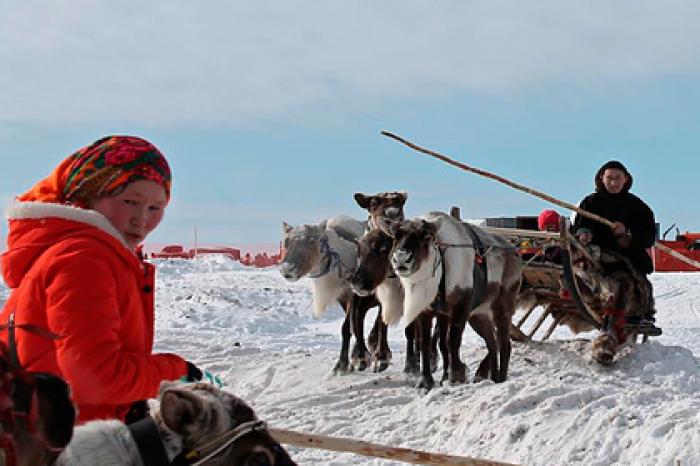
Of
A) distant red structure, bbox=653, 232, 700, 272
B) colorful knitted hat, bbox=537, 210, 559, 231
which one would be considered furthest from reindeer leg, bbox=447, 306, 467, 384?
distant red structure, bbox=653, 232, 700, 272

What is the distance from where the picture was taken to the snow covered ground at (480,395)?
5.78m

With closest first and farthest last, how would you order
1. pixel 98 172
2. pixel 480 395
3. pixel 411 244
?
pixel 98 172 < pixel 480 395 < pixel 411 244

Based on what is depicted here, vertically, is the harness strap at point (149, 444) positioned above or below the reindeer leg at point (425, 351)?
above

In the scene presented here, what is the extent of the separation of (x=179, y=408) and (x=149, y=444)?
119 mm

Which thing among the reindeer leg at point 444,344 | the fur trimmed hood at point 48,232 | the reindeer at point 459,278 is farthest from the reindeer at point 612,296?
the fur trimmed hood at point 48,232

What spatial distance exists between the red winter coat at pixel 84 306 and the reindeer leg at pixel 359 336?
7607 millimetres

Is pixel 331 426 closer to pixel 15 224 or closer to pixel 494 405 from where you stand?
pixel 494 405

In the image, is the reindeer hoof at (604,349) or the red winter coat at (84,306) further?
the reindeer hoof at (604,349)

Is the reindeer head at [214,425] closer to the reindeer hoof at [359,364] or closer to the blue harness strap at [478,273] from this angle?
the blue harness strap at [478,273]

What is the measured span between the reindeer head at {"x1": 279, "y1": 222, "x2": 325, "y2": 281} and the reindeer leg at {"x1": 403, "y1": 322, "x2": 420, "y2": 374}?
148 cm

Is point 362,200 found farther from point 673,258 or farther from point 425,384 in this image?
point 673,258

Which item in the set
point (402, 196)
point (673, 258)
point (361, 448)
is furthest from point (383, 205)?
point (673, 258)

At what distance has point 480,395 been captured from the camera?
7121 millimetres

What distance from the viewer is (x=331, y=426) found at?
301 inches
